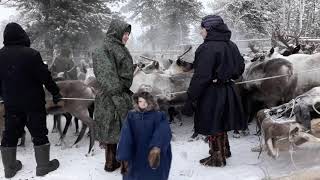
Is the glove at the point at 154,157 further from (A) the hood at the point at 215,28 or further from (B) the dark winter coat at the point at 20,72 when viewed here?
(B) the dark winter coat at the point at 20,72

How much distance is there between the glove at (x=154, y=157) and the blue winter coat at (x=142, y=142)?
0.13 metres

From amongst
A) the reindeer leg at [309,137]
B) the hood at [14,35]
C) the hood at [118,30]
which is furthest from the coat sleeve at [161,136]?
the hood at [14,35]

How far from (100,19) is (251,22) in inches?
560

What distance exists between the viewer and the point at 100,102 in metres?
5.28

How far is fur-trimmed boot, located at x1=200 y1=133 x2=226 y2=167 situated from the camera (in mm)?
5293

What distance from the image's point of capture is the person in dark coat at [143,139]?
423cm

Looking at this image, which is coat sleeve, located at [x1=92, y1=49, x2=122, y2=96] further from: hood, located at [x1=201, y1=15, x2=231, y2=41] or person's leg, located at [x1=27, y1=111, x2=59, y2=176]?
hood, located at [x1=201, y1=15, x2=231, y2=41]

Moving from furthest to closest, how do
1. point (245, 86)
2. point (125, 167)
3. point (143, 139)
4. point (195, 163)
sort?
point (245, 86)
point (195, 163)
point (125, 167)
point (143, 139)

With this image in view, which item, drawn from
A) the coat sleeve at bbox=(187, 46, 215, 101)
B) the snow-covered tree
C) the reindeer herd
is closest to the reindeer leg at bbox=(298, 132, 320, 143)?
the reindeer herd

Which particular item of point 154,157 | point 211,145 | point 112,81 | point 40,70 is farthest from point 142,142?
point 40,70

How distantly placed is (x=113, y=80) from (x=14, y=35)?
1399 mm

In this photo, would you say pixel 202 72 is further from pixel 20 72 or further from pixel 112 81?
pixel 20 72

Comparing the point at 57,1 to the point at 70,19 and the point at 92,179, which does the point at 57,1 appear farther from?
the point at 92,179

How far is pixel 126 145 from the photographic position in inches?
167
